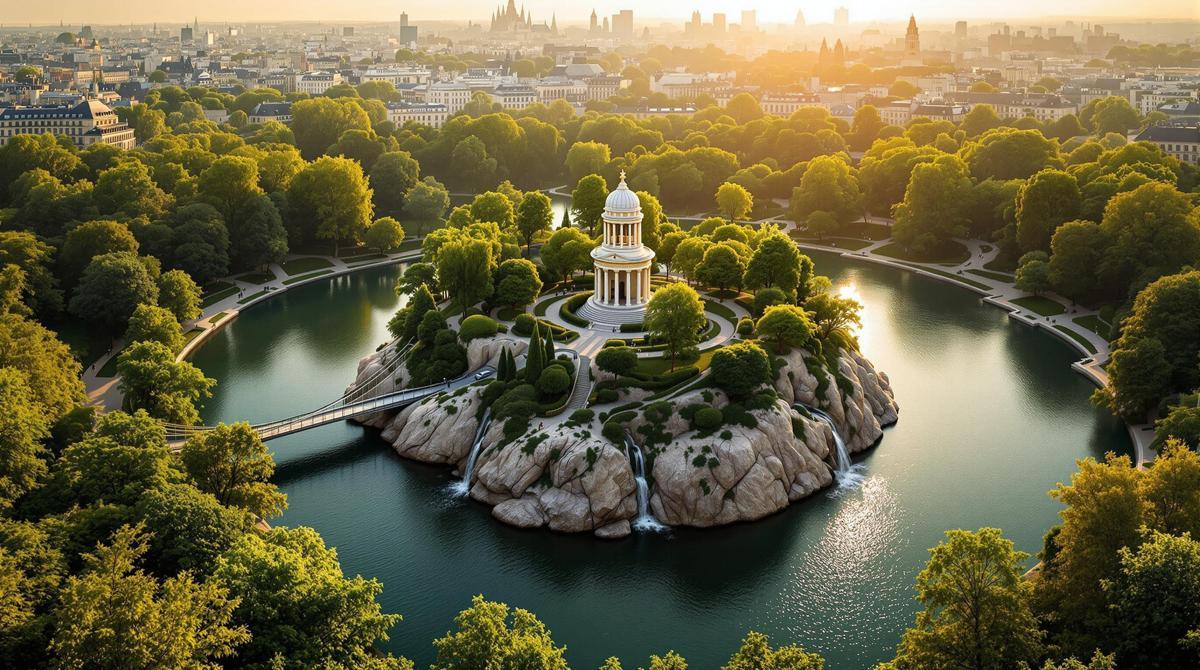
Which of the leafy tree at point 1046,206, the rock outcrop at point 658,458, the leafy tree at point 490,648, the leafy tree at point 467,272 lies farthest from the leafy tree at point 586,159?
the leafy tree at point 490,648

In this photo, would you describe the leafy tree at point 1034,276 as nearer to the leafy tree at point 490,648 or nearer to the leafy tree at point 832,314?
the leafy tree at point 832,314

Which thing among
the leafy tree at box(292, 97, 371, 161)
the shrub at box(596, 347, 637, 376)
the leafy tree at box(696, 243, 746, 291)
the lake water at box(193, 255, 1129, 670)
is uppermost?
the leafy tree at box(292, 97, 371, 161)

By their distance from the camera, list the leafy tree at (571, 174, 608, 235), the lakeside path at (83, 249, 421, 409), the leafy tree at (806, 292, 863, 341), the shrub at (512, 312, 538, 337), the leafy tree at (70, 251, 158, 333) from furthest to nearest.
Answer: the leafy tree at (571, 174, 608, 235), the leafy tree at (70, 251, 158, 333), the lakeside path at (83, 249, 421, 409), the shrub at (512, 312, 538, 337), the leafy tree at (806, 292, 863, 341)

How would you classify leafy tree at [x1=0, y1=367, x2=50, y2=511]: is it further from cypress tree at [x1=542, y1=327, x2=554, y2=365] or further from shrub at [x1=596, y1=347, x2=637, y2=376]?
shrub at [x1=596, y1=347, x2=637, y2=376]

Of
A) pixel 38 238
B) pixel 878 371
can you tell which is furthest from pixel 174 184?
pixel 878 371

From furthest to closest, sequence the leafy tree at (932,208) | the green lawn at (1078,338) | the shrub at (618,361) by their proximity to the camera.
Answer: the leafy tree at (932,208) < the green lawn at (1078,338) < the shrub at (618,361)

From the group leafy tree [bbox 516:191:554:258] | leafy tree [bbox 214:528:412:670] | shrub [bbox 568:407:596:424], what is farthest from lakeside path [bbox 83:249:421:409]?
leafy tree [bbox 214:528:412:670]
